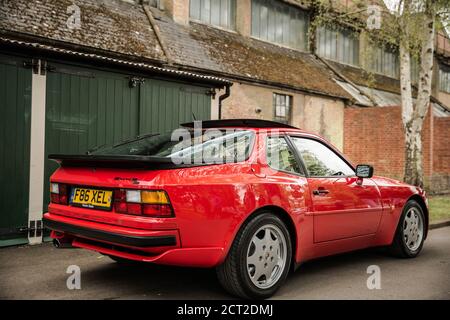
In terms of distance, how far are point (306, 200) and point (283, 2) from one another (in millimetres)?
17330

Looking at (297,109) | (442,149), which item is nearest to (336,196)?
(297,109)

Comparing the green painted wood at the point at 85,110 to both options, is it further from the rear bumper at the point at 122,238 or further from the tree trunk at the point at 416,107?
the tree trunk at the point at 416,107

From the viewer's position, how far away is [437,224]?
8766 millimetres

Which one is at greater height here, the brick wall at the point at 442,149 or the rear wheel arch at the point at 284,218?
the brick wall at the point at 442,149

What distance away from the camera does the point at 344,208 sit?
4.85 m

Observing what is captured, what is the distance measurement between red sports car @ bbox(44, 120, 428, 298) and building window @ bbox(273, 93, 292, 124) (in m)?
11.3

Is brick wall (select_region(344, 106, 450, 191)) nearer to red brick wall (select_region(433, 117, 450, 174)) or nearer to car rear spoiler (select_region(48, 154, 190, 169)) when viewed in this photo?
red brick wall (select_region(433, 117, 450, 174))

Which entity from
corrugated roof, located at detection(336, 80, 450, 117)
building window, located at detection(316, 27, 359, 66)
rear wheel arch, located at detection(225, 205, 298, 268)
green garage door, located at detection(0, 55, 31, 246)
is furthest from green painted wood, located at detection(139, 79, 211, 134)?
building window, located at detection(316, 27, 359, 66)

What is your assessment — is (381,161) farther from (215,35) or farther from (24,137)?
(24,137)

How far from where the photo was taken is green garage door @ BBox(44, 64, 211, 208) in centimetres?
674

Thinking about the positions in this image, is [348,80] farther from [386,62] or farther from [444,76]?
[444,76]

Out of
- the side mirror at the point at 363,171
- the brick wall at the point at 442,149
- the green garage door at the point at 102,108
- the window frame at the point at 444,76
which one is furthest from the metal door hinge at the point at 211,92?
the window frame at the point at 444,76

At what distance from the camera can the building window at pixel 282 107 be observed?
16.4 meters
